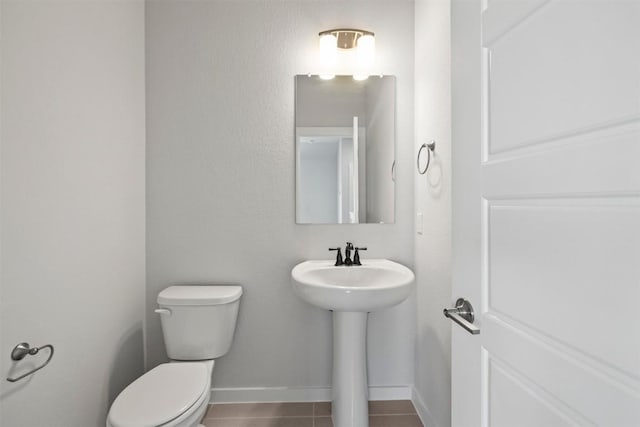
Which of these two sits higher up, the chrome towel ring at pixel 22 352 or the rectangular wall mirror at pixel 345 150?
the rectangular wall mirror at pixel 345 150

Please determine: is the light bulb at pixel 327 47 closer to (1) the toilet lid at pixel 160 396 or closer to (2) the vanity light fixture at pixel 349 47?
(2) the vanity light fixture at pixel 349 47

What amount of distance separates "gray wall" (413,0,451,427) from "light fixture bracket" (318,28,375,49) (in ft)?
Answer: 1.11

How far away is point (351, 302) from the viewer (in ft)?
5.21

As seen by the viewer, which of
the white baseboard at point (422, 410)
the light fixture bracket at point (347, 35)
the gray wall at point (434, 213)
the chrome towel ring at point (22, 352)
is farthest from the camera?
the light fixture bracket at point (347, 35)

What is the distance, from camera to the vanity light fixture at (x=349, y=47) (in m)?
2.18

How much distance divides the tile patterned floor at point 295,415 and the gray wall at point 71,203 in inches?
22.0

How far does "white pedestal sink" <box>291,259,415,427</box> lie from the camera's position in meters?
1.60

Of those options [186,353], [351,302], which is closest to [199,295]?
[186,353]

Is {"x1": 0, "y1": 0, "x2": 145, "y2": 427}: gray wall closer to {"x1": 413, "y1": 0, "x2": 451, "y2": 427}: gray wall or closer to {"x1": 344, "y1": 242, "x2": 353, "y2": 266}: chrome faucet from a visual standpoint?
{"x1": 344, "y1": 242, "x2": 353, "y2": 266}: chrome faucet

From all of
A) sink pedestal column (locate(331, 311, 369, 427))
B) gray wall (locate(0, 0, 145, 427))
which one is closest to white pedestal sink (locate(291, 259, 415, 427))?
sink pedestal column (locate(331, 311, 369, 427))

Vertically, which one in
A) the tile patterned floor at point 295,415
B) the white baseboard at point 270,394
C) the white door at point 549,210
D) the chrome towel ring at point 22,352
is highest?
the white door at point 549,210

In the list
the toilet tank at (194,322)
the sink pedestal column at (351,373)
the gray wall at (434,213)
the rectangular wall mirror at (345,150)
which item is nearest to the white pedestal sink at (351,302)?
the sink pedestal column at (351,373)

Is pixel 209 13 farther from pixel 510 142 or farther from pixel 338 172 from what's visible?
pixel 510 142

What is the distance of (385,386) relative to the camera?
2.27 metres
